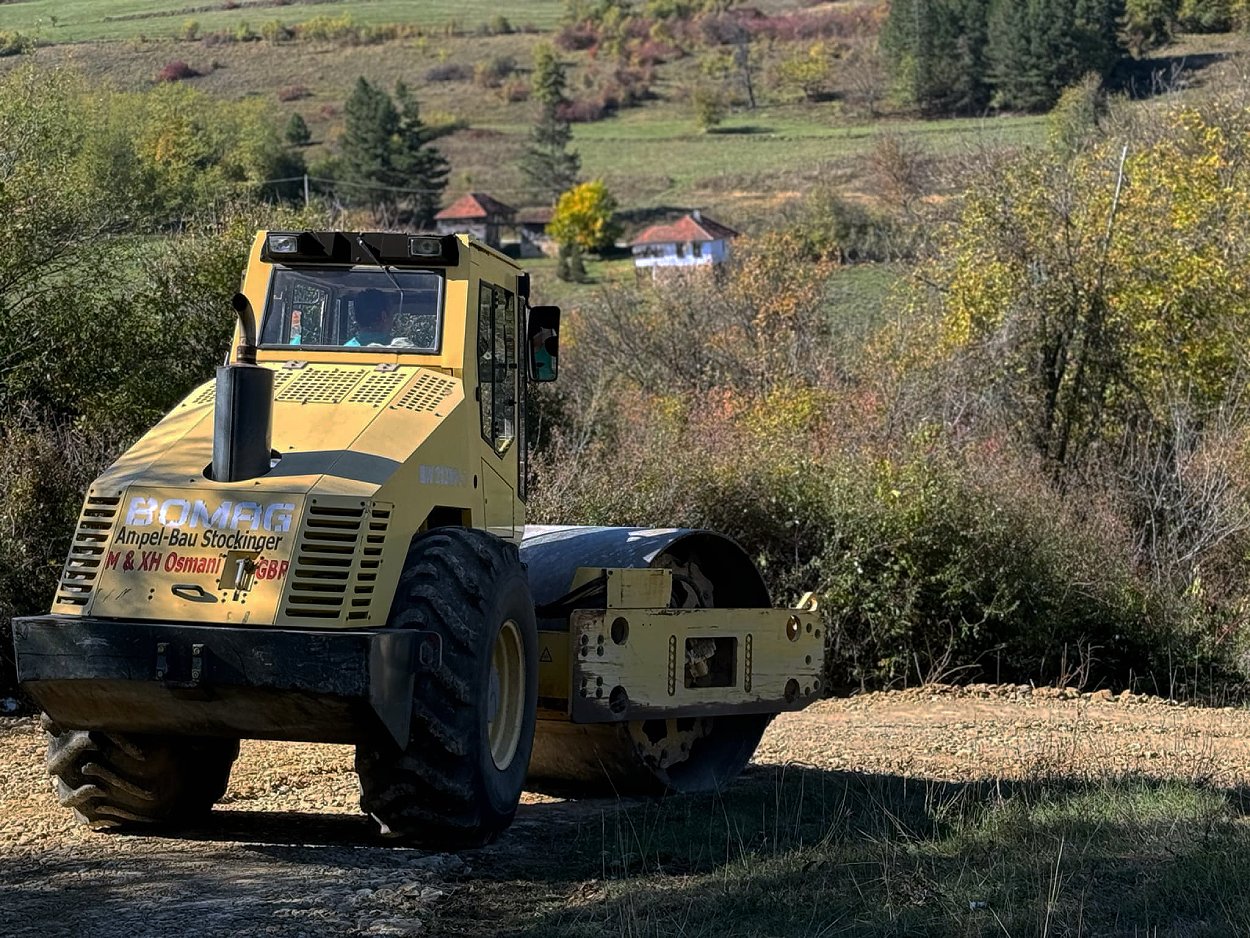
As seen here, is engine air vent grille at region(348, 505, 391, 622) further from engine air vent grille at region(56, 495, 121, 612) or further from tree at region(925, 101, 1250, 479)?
tree at region(925, 101, 1250, 479)

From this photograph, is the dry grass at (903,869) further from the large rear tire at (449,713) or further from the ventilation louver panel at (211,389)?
the ventilation louver panel at (211,389)

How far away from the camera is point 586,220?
70.6 metres

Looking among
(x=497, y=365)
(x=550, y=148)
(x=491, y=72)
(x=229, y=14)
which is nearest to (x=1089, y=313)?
(x=497, y=365)

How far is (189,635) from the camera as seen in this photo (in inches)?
295

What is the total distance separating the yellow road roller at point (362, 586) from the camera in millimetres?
7625

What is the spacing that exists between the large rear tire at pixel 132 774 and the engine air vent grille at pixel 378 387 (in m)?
1.94

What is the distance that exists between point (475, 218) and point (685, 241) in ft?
36.8

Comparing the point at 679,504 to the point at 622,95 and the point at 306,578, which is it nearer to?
the point at 306,578

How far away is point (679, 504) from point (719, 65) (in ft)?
326

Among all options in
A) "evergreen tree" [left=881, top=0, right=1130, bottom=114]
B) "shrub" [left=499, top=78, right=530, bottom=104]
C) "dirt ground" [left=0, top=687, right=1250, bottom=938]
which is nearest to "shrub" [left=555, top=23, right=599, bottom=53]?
"shrub" [left=499, top=78, right=530, bottom=104]

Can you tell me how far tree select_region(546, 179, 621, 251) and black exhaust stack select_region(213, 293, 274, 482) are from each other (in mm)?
61278

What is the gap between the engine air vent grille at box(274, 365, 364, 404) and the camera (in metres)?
8.78

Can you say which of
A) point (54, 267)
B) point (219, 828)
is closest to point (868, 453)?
point (54, 267)

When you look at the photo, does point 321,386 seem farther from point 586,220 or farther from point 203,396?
point 586,220
